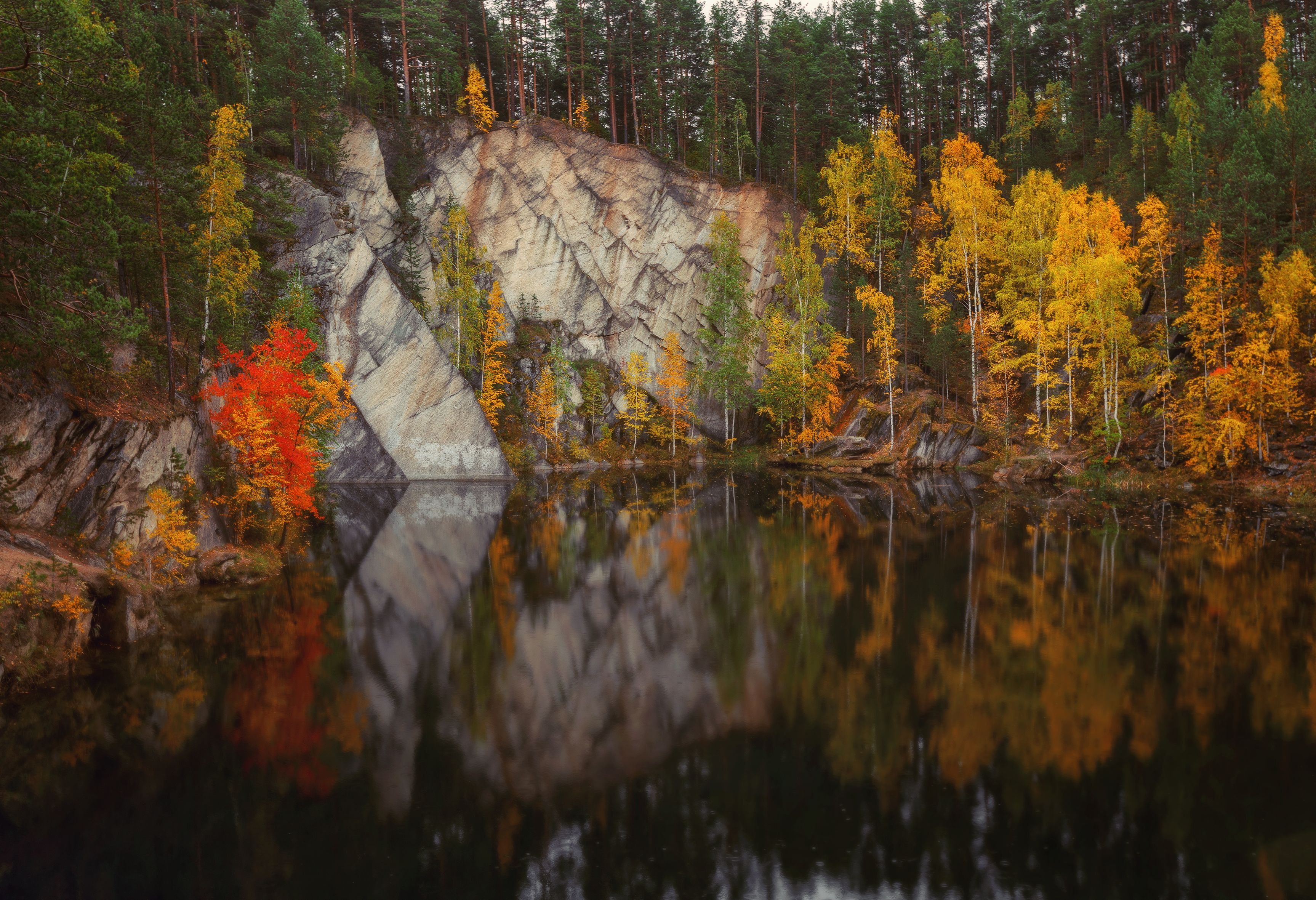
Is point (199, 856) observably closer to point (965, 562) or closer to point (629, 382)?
point (965, 562)

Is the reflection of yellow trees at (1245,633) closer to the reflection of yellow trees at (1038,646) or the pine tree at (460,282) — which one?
the reflection of yellow trees at (1038,646)

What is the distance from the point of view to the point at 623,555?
26.7 metres

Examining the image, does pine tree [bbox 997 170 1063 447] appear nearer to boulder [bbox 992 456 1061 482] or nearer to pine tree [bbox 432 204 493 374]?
boulder [bbox 992 456 1061 482]

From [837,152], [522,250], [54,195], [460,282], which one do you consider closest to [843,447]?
[837,152]

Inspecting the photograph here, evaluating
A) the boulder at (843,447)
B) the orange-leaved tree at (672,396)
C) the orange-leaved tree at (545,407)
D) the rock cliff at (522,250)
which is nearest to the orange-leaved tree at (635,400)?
the orange-leaved tree at (672,396)

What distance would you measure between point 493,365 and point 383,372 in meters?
8.28

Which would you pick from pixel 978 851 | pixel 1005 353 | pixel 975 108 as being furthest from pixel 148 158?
pixel 975 108

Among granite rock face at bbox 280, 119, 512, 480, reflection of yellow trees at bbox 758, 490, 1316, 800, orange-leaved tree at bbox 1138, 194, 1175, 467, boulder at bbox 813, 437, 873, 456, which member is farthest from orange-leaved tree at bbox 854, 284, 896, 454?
reflection of yellow trees at bbox 758, 490, 1316, 800

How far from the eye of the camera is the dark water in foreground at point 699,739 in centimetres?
914

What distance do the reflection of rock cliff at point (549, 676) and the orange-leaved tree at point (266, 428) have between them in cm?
413

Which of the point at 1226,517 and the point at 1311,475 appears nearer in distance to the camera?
the point at 1226,517

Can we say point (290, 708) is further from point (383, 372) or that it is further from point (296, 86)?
point (296, 86)

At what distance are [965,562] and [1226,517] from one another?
14.7 meters

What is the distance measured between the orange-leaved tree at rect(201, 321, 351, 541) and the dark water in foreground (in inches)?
173
